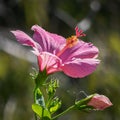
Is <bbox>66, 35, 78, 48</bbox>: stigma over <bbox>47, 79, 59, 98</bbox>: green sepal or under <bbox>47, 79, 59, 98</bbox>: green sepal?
over

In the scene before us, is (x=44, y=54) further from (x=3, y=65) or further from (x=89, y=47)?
(x=3, y=65)

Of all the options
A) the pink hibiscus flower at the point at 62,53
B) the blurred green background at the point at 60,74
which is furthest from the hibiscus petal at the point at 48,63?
the blurred green background at the point at 60,74

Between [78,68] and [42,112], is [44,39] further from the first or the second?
[42,112]

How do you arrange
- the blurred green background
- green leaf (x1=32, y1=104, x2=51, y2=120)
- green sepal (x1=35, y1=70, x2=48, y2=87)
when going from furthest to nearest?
the blurred green background < green sepal (x1=35, y1=70, x2=48, y2=87) < green leaf (x1=32, y1=104, x2=51, y2=120)

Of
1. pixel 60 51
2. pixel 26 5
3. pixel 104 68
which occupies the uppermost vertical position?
pixel 60 51

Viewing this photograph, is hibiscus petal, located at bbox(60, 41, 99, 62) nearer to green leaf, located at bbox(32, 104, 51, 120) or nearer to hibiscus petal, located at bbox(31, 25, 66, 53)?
hibiscus petal, located at bbox(31, 25, 66, 53)

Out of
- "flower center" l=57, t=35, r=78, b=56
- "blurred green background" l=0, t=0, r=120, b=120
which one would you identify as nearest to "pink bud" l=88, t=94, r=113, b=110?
"flower center" l=57, t=35, r=78, b=56

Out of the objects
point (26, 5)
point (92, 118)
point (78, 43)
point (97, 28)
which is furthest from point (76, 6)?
point (78, 43)
